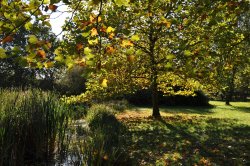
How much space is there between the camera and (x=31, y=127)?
7.78m

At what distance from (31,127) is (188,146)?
533 centimetres

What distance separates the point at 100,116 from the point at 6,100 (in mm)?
7846

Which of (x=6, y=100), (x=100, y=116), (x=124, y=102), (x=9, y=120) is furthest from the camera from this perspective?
(x=124, y=102)

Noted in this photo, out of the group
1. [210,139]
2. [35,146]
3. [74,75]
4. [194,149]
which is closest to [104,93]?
[210,139]

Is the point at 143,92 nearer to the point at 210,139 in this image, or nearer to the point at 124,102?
the point at 124,102

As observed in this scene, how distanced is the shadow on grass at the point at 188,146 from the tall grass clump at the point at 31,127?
2.19 metres

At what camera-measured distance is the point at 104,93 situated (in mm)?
18469

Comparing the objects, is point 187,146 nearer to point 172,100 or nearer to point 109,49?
point 109,49

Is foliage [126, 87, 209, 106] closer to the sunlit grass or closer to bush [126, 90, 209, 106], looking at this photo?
bush [126, 90, 209, 106]

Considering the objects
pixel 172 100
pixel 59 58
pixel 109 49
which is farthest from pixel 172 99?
pixel 59 58

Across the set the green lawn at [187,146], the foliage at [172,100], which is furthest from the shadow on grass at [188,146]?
the foliage at [172,100]

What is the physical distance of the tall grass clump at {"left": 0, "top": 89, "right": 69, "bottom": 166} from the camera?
6.55 meters

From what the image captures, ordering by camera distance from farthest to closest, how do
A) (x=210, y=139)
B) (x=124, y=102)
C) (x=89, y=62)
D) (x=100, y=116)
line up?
(x=124, y=102), (x=100, y=116), (x=210, y=139), (x=89, y=62)

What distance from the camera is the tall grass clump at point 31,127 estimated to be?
6551 mm
